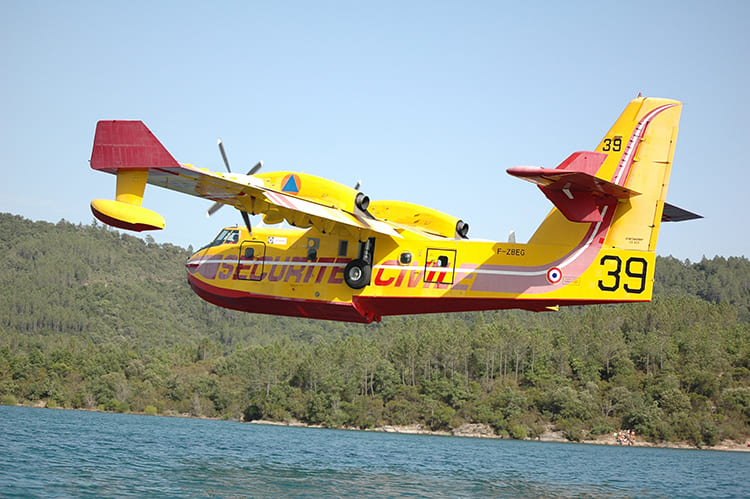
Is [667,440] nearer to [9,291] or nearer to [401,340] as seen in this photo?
[401,340]

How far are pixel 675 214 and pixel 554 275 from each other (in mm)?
3526

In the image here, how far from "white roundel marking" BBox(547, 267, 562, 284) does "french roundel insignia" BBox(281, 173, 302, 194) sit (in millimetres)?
6699

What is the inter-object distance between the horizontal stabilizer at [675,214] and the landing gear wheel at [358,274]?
7.34m

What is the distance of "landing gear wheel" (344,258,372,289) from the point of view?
744 inches

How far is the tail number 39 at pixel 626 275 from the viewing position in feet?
55.2

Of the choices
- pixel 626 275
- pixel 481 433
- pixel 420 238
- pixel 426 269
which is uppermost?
pixel 420 238

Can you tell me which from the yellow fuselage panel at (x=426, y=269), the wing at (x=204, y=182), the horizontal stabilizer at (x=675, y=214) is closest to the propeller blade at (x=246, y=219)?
the wing at (x=204, y=182)

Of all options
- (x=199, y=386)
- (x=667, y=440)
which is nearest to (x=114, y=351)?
(x=199, y=386)

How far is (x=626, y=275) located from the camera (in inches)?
667

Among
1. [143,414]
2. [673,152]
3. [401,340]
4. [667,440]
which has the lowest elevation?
[143,414]

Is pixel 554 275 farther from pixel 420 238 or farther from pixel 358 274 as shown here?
pixel 358 274

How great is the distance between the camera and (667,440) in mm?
72688

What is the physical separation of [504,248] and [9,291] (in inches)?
7736

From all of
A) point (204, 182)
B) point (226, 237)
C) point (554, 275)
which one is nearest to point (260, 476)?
point (226, 237)
